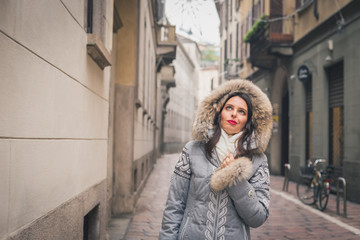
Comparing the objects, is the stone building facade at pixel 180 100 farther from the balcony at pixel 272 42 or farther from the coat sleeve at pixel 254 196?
the coat sleeve at pixel 254 196

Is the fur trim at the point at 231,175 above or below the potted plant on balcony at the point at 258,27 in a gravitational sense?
below

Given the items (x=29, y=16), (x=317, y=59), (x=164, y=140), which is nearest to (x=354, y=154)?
(x=317, y=59)

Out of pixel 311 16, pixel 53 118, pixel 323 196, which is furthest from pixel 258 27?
pixel 53 118

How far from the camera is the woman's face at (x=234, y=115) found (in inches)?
112

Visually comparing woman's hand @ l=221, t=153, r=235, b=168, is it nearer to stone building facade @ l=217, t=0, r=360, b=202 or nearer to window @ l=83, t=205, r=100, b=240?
window @ l=83, t=205, r=100, b=240

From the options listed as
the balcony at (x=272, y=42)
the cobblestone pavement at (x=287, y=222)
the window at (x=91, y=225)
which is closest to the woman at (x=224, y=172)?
the window at (x=91, y=225)

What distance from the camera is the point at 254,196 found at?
267cm

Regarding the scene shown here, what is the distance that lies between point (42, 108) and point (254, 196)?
1328mm

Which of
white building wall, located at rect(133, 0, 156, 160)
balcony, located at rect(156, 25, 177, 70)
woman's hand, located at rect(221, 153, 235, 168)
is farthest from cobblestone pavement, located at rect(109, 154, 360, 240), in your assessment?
balcony, located at rect(156, 25, 177, 70)

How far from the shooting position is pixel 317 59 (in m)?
14.0

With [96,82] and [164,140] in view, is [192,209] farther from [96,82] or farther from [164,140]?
[164,140]

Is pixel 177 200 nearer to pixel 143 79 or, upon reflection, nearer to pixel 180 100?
pixel 143 79

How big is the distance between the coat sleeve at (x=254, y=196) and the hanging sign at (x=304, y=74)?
12.3 metres

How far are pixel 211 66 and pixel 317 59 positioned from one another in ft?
196
